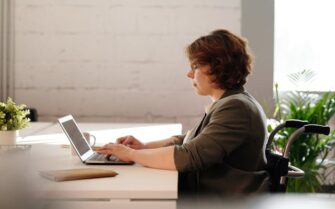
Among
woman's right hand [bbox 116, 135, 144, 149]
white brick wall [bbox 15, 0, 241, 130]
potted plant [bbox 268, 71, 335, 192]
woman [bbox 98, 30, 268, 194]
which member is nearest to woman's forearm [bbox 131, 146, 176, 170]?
woman [bbox 98, 30, 268, 194]

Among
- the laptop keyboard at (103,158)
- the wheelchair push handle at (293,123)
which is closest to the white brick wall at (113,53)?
the wheelchair push handle at (293,123)

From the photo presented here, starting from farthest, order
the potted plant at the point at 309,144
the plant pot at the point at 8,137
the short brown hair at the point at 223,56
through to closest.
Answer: the potted plant at the point at 309,144 → the plant pot at the point at 8,137 → the short brown hair at the point at 223,56

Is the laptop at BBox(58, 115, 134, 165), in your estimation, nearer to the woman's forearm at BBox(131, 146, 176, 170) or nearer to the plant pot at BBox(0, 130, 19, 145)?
the woman's forearm at BBox(131, 146, 176, 170)

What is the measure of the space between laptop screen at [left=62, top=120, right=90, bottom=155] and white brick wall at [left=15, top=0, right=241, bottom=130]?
4.57ft

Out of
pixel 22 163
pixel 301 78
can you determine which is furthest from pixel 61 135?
pixel 22 163

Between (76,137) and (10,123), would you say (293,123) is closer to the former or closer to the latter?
(76,137)

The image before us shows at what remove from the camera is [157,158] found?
1.57 meters

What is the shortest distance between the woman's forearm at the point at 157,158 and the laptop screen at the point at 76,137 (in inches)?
8.7

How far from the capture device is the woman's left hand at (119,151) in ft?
5.35

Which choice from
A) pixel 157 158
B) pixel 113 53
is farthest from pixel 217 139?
pixel 113 53

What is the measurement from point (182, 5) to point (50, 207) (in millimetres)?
3116

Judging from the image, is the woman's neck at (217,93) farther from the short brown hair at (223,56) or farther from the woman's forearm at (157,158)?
the woman's forearm at (157,158)

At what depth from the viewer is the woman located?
155 centimetres

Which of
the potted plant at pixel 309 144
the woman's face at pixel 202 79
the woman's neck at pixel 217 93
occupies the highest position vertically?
the woman's face at pixel 202 79
